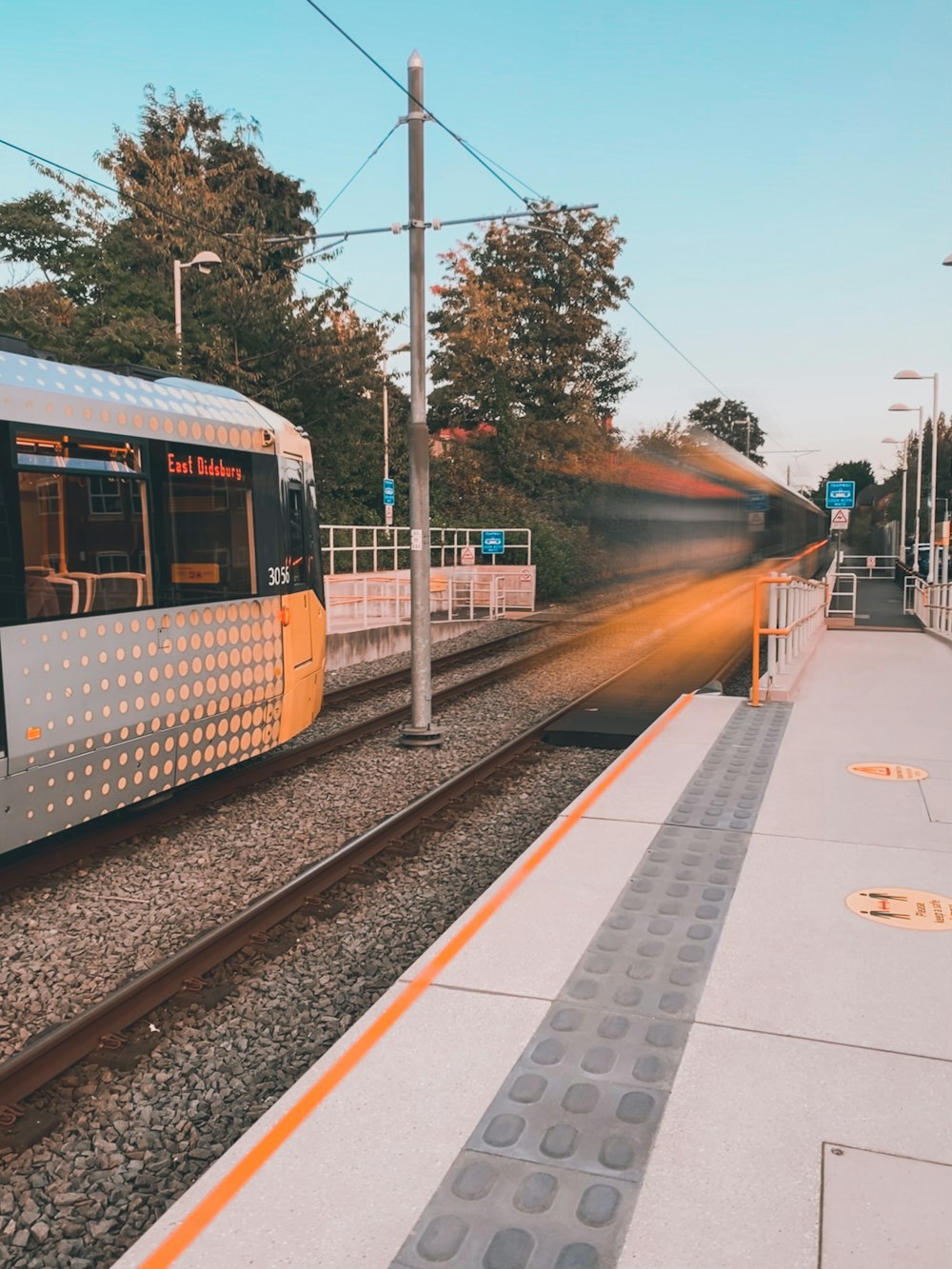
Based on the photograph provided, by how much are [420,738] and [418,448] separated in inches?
115

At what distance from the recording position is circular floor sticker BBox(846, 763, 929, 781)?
7430 millimetres

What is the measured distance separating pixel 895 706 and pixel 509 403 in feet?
99.2

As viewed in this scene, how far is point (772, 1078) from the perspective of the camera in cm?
332

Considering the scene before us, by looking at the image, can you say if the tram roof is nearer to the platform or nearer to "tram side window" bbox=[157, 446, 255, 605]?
"tram side window" bbox=[157, 446, 255, 605]

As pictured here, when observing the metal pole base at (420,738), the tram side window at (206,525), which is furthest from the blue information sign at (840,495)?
the tram side window at (206,525)

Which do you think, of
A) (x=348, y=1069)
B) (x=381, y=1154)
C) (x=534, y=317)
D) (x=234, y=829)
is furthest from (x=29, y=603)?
(x=534, y=317)

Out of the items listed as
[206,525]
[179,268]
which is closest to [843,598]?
[179,268]

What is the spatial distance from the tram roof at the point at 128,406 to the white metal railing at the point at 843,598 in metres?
16.8

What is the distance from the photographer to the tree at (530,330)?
1580 inches

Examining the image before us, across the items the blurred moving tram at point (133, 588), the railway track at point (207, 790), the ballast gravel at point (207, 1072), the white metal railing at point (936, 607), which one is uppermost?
the blurred moving tram at point (133, 588)

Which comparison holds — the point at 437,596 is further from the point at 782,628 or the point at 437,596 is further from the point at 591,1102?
the point at 591,1102

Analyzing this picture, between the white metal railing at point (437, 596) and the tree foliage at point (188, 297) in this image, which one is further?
the tree foliage at point (188, 297)

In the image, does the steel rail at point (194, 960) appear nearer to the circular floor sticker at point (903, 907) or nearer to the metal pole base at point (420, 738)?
the metal pole base at point (420, 738)

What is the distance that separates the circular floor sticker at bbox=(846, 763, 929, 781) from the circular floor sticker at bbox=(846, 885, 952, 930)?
2.52 m
